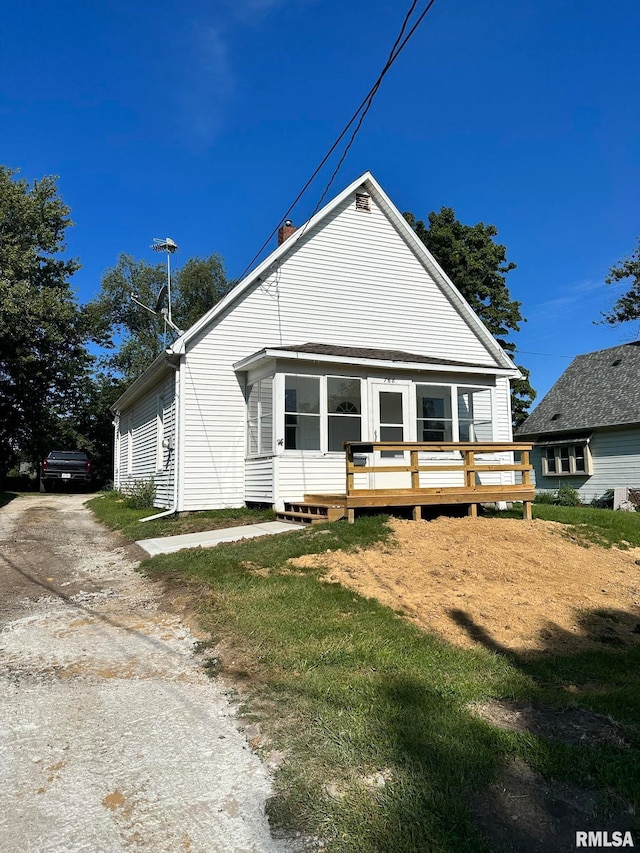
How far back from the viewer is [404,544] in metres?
8.49

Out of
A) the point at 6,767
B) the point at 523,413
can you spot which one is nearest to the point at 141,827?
the point at 6,767

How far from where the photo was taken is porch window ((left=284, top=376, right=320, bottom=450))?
40.7 feet

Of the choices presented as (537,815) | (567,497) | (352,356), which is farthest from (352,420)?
(567,497)

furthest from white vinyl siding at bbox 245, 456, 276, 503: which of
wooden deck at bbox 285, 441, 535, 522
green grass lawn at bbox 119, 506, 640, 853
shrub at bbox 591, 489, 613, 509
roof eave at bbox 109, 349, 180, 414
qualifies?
shrub at bbox 591, 489, 613, 509

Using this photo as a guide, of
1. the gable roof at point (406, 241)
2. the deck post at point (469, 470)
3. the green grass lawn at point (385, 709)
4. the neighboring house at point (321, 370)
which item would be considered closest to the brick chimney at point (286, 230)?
the neighboring house at point (321, 370)

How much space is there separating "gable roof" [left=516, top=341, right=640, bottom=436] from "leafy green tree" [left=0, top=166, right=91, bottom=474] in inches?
A: 874

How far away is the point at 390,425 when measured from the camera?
43.8 ft

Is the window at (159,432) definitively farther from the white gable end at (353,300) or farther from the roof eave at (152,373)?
the white gable end at (353,300)

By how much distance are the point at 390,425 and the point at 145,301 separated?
1380 inches

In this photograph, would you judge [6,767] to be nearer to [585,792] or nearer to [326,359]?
[585,792]

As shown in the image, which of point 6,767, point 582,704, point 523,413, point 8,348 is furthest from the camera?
point 523,413

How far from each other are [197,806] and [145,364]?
132ft

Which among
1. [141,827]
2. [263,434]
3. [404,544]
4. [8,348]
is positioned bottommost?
[141,827]

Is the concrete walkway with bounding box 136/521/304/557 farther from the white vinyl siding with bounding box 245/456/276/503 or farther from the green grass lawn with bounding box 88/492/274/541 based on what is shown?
the white vinyl siding with bounding box 245/456/276/503
